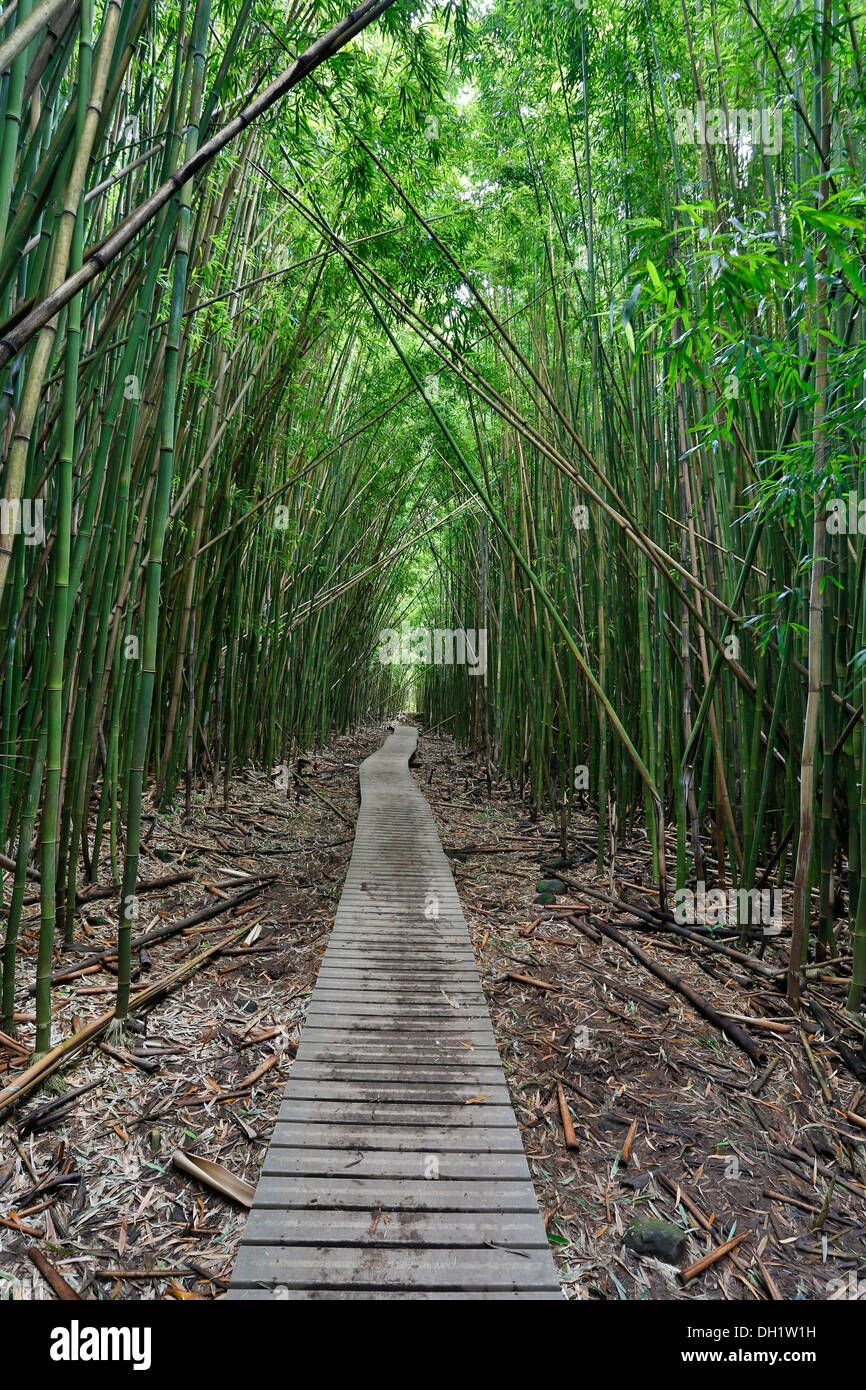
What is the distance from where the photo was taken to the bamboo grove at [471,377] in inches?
45.1

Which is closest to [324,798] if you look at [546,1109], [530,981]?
[530,981]

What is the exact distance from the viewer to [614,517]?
175cm

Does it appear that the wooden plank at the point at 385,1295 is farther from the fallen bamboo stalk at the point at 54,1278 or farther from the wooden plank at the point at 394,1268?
the fallen bamboo stalk at the point at 54,1278

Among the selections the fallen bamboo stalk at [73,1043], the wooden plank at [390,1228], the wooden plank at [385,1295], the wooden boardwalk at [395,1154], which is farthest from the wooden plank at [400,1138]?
the fallen bamboo stalk at [73,1043]

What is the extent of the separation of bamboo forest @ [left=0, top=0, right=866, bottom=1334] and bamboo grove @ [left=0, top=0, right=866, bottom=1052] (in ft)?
0.07

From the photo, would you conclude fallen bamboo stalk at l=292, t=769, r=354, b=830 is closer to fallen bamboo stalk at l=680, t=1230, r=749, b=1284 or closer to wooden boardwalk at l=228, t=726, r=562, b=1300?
wooden boardwalk at l=228, t=726, r=562, b=1300

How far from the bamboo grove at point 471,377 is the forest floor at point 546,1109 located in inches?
7.5

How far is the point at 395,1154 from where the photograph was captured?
3.56ft

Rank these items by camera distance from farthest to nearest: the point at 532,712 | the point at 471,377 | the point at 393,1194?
the point at 532,712 < the point at 471,377 < the point at 393,1194

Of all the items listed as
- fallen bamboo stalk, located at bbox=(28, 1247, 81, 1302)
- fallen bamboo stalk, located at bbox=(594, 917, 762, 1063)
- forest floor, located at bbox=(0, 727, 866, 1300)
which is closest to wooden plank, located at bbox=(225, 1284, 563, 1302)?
forest floor, located at bbox=(0, 727, 866, 1300)

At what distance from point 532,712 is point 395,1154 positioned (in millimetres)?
2577

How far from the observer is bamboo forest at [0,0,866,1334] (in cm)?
99

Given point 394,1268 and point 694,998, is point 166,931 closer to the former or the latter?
point 394,1268
